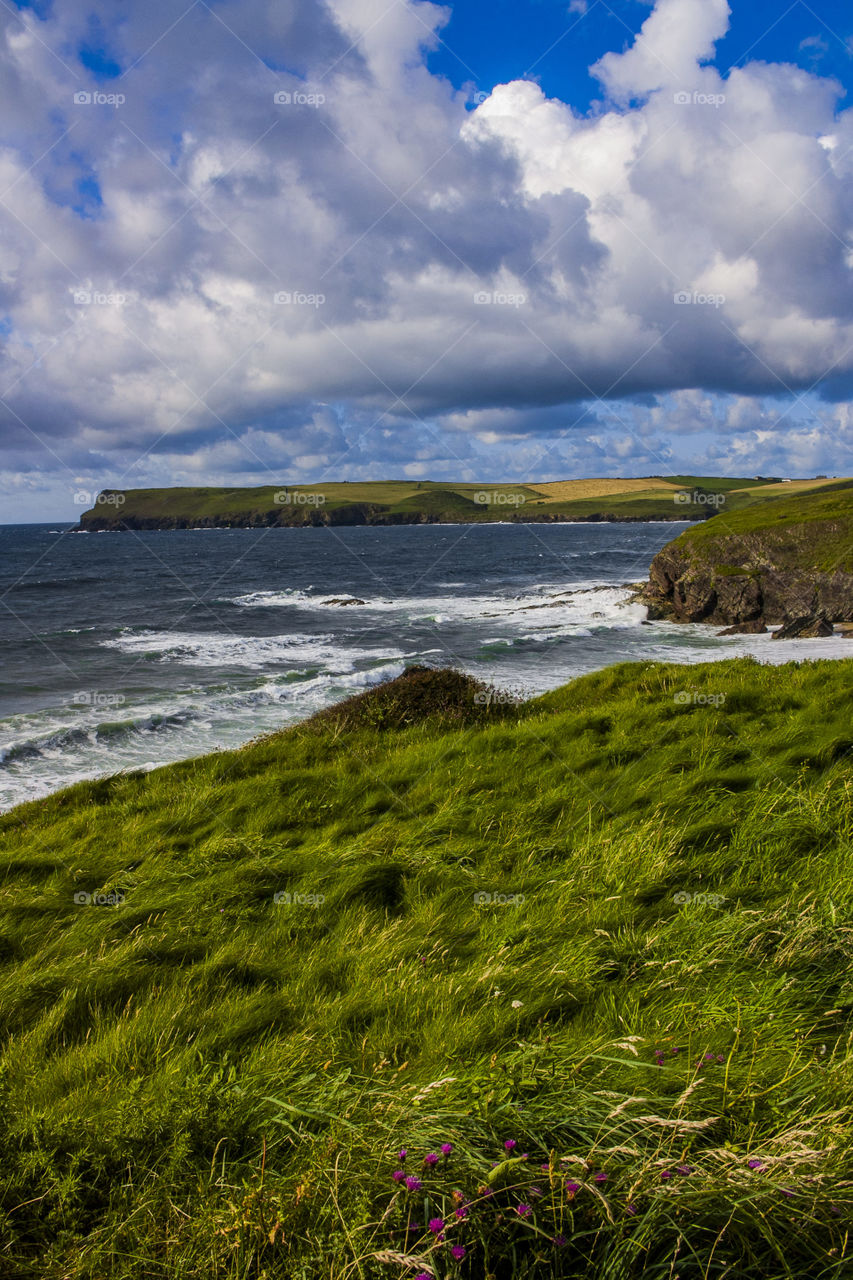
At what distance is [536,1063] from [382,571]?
77.8 meters

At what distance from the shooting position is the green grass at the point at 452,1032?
2.10 metres

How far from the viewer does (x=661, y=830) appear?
5.56m

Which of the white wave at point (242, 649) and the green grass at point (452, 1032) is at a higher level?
the green grass at point (452, 1032)

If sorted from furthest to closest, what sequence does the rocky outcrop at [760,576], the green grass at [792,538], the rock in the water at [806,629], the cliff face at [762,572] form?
the green grass at [792,538]
the cliff face at [762,572]
the rocky outcrop at [760,576]
the rock in the water at [806,629]

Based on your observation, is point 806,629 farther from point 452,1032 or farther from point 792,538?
point 452,1032

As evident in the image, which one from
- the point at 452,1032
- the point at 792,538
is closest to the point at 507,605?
the point at 792,538

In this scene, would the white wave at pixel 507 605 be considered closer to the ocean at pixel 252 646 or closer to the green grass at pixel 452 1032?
the ocean at pixel 252 646

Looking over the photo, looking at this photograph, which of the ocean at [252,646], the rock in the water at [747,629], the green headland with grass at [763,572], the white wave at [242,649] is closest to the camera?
the ocean at [252,646]

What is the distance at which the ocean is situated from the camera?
1875 centimetres

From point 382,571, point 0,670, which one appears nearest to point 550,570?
point 382,571

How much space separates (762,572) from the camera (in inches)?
1470

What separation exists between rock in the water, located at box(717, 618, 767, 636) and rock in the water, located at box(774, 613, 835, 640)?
1540 millimetres

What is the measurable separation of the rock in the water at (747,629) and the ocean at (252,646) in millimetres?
912

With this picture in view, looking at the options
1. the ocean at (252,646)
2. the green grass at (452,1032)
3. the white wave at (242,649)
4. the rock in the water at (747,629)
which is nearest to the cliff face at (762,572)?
the rock in the water at (747,629)
